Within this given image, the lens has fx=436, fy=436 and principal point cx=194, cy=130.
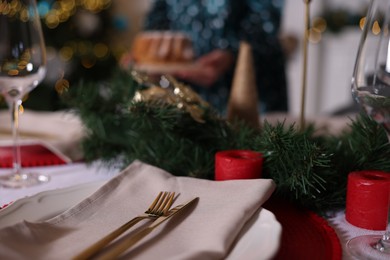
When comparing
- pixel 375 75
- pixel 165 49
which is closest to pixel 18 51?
pixel 375 75

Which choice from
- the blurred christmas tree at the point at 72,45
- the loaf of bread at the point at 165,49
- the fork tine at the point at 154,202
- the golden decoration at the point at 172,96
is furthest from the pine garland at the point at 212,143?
the blurred christmas tree at the point at 72,45

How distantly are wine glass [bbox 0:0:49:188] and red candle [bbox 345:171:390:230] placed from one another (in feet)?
1.33

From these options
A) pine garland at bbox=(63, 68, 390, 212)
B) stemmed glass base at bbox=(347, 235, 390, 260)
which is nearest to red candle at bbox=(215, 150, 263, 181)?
pine garland at bbox=(63, 68, 390, 212)

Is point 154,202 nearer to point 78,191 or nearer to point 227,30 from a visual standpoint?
point 78,191

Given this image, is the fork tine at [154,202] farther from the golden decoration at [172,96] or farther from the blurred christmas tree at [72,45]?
the blurred christmas tree at [72,45]

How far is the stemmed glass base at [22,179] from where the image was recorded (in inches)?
22.7

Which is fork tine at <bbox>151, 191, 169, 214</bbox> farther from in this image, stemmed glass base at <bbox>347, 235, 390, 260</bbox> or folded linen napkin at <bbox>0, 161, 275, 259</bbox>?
stemmed glass base at <bbox>347, 235, 390, 260</bbox>

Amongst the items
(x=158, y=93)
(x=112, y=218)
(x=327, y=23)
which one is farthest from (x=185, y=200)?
(x=327, y=23)

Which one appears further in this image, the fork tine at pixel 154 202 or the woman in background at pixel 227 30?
the woman in background at pixel 227 30

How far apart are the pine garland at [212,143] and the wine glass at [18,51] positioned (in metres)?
0.10

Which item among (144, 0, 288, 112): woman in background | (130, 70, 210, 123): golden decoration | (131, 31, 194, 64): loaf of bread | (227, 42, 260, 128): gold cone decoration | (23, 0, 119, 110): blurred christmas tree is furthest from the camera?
(23, 0, 119, 110): blurred christmas tree

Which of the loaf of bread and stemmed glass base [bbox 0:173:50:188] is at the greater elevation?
the loaf of bread

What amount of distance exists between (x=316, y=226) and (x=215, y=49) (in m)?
1.24

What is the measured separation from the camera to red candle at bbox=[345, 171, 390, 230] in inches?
16.9
